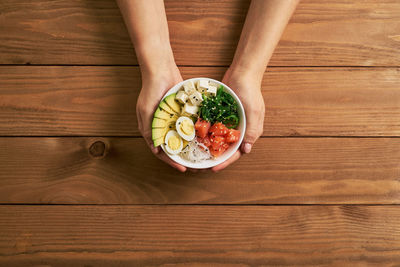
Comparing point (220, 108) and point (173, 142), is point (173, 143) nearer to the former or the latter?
point (173, 142)

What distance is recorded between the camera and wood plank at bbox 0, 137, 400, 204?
53.8 inches

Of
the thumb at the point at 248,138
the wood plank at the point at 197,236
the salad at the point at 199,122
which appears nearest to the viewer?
the salad at the point at 199,122

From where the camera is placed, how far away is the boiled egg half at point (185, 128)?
44.1 inches

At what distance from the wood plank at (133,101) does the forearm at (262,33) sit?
0.13 meters

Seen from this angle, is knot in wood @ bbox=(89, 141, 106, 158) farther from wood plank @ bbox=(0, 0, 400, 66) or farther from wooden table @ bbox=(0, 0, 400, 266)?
wood plank @ bbox=(0, 0, 400, 66)

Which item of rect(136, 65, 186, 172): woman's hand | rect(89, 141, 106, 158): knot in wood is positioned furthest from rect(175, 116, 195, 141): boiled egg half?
rect(89, 141, 106, 158): knot in wood

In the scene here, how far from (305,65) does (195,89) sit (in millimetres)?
596

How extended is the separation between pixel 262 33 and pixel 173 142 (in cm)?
60

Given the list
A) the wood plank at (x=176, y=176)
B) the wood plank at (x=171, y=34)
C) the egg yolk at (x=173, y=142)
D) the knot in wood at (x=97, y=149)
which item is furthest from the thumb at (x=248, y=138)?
the knot in wood at (x=97, y=149)

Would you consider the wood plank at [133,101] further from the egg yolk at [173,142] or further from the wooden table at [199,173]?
the egg yolk at [173,142]

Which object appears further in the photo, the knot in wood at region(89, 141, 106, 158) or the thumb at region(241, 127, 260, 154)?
the knot in wood at region(89, 141, 106, 158)

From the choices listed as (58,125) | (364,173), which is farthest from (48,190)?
(364,173)

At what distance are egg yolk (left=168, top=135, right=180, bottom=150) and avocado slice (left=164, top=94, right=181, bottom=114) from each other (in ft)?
0.34

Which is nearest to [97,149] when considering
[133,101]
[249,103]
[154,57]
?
[133,101]
